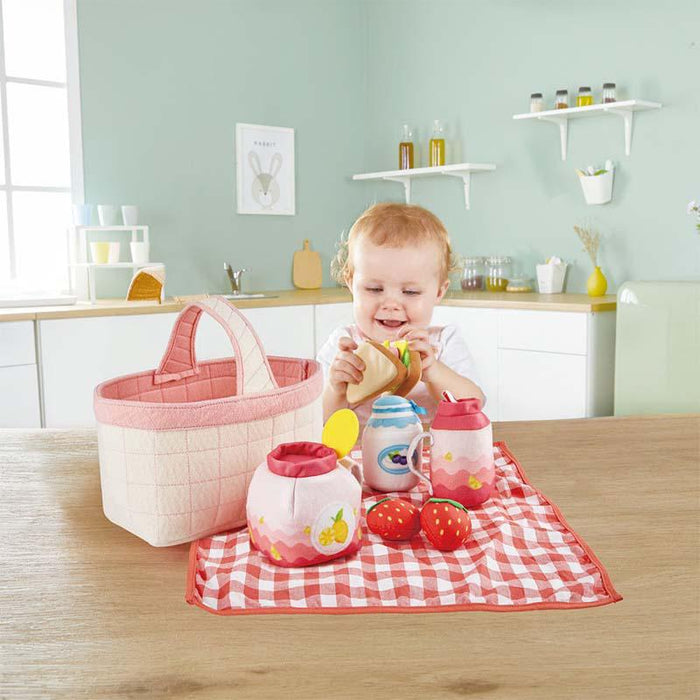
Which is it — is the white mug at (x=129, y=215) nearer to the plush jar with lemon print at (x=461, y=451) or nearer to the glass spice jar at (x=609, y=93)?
the glass spice jar at (x=609, y=93)

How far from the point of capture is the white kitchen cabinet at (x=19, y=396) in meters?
2.98

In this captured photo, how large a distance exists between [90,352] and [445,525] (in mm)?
2660

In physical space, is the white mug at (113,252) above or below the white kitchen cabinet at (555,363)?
above

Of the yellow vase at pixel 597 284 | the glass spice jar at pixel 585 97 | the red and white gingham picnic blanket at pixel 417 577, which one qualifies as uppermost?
the glass spice jar at pixel 585 97

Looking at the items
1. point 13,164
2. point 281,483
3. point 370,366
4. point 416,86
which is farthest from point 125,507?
point 416,86

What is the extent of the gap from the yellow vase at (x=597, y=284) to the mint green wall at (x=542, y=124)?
0.45 feet

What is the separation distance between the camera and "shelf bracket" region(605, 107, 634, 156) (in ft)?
11.5

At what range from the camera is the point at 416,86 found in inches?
175

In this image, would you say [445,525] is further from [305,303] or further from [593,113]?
[593,113]

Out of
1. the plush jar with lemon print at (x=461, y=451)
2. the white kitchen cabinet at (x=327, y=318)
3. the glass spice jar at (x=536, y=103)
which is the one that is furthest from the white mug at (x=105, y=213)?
the plush jar with lemon print at (x=461, y=451)

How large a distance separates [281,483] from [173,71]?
3693 millimetres

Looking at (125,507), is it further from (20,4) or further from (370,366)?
(20,4)

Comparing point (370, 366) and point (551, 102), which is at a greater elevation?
point (551, 102)

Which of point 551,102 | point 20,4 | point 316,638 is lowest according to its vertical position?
point 316,638
